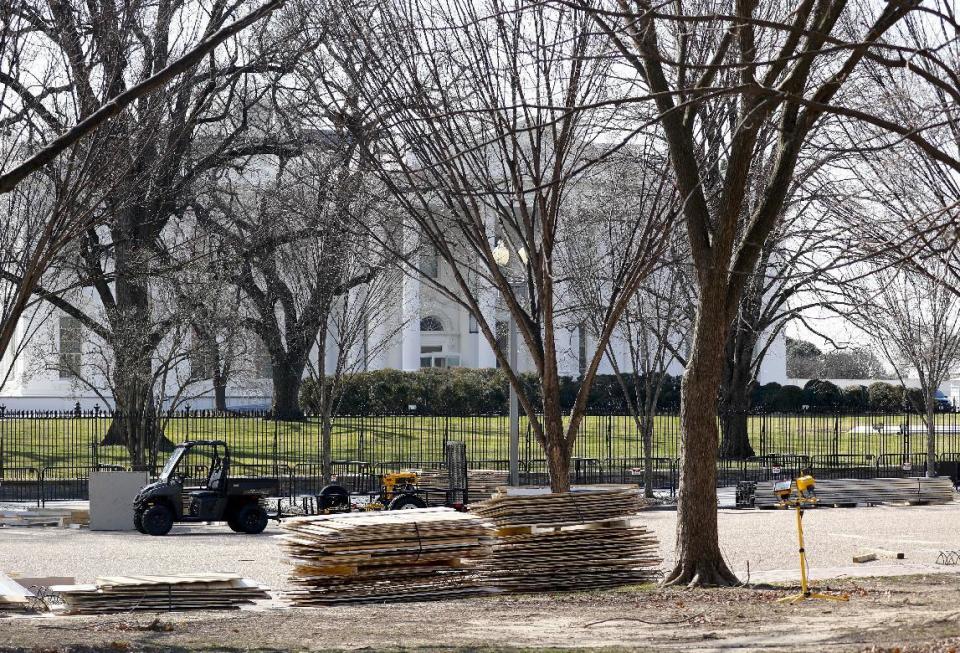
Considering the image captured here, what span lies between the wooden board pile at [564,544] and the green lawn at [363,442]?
15.3 m

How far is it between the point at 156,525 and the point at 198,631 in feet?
35.7

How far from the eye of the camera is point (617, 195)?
27.0m

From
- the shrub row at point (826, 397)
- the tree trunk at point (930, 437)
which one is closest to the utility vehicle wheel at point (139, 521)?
the tree trunk at point (930, 437)

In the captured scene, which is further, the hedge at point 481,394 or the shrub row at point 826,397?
the shrub row at point 826,397

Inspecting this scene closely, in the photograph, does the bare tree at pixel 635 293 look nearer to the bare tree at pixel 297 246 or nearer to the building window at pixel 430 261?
the building window at pixel 430 261

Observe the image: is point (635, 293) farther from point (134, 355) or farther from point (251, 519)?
point (134, 355)

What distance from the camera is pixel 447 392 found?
4612 cm

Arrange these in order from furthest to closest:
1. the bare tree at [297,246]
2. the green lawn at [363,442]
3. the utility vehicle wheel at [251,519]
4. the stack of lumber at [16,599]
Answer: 1. the green lawn at [363,442]
2. the bare tree at [297,246]
3. the utility vehicle wheel at [251,519]
4. the stack of lumber at [16,599]

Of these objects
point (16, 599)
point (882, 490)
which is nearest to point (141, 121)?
point (16, 599)

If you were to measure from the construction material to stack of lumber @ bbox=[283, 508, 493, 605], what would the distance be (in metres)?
9.66

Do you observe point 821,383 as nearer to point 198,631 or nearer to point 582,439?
point 582,439

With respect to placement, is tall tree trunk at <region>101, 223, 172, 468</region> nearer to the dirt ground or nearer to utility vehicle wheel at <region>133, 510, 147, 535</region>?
utility vehicle wheel at <region>133, 510, 147, 535</region>

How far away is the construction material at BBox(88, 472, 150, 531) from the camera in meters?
22.4

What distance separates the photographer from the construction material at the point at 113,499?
883 inches
